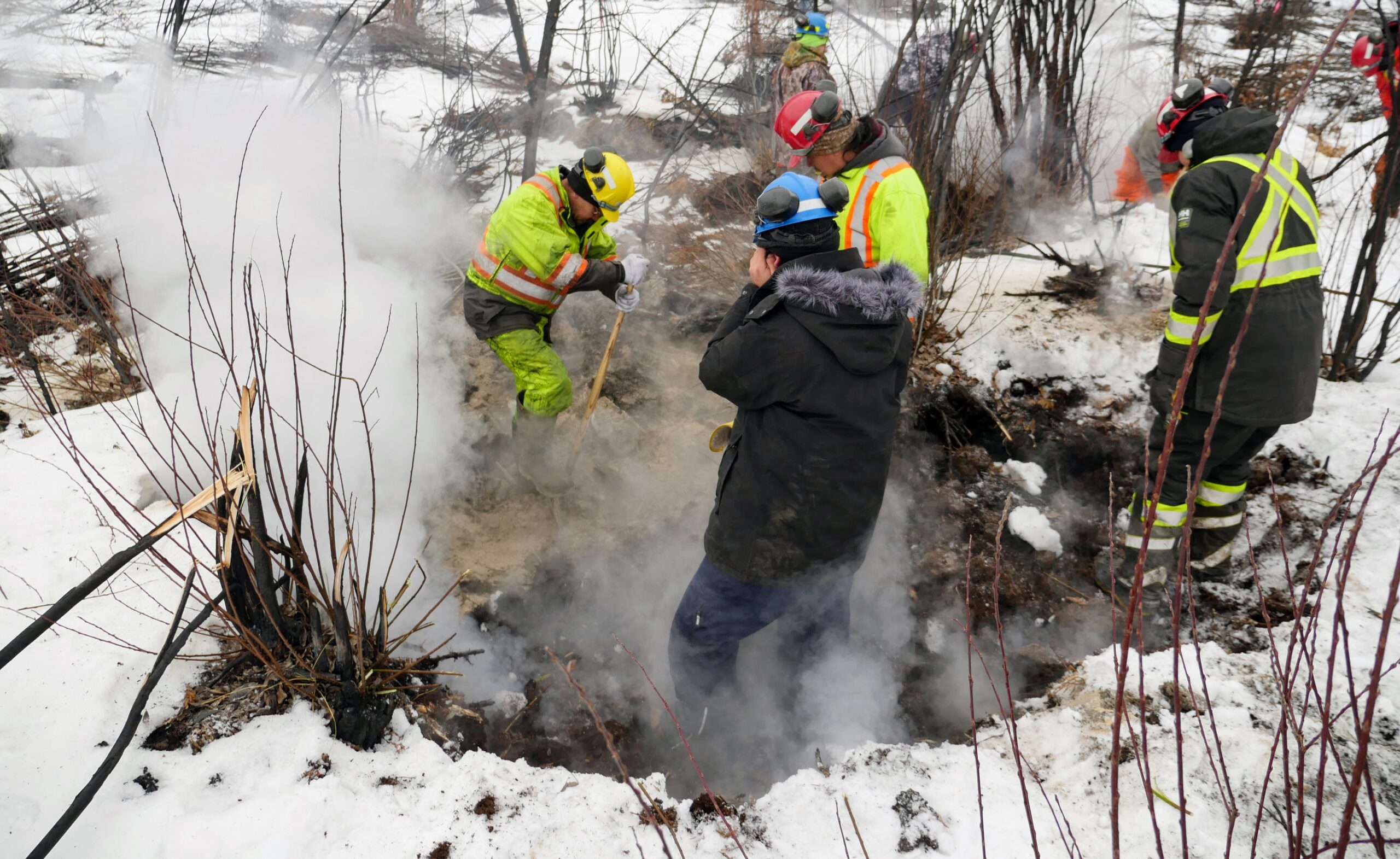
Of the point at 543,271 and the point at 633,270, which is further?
the point at 633,270

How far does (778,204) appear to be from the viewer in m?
2.15

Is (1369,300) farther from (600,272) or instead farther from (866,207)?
(600,272)

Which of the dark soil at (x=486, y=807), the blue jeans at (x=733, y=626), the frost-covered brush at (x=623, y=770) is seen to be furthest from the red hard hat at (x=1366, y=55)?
the dark soil at (x=486, y=807)

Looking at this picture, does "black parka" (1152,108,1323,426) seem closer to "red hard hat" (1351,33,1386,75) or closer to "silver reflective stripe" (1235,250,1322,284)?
"silver reflective stripe" (1235,250,1322,284)

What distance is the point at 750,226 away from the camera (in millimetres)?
5836

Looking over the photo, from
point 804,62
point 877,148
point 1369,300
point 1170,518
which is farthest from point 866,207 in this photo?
point 804,62

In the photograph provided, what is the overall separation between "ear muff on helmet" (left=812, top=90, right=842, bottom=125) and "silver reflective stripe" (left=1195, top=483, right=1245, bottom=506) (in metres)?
2.32

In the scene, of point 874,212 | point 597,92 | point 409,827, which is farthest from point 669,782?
point 597,92

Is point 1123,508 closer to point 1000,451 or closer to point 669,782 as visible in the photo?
point 1000,451

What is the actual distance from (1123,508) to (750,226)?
11.1ft

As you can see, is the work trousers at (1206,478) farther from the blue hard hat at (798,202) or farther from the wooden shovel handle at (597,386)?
the wooden shovel handle at (597,386)

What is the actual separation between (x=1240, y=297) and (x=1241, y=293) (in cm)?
2

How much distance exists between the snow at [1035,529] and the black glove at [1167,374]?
36.6 inches

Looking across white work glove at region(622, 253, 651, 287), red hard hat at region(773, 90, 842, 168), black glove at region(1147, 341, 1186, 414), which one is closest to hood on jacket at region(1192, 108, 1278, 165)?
black glove at region(1147, 341, 1186, 414)
